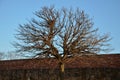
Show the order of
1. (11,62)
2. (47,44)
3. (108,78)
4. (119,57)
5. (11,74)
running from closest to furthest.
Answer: (47,44) < (108,78) < (119,57) < (11,74) < (11,62)

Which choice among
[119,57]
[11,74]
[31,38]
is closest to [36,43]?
[31,38]

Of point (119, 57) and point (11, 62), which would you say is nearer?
point (119, 57)

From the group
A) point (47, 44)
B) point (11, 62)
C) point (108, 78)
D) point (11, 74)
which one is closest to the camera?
point (47, 44)

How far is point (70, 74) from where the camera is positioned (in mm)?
29812

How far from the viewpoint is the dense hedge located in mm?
27620

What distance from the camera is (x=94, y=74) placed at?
2836 centimetres

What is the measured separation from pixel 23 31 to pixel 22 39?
2.29 feet

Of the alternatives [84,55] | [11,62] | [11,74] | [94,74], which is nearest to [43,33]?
[84,55]

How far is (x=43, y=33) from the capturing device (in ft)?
80.7

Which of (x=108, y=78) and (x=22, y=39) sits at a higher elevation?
(x=22, y=39)

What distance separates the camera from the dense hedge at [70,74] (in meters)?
27.6

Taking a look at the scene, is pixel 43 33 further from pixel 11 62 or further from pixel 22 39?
pixel 11 62

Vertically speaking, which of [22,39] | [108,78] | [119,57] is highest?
[22,39]

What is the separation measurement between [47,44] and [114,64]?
7.69m
